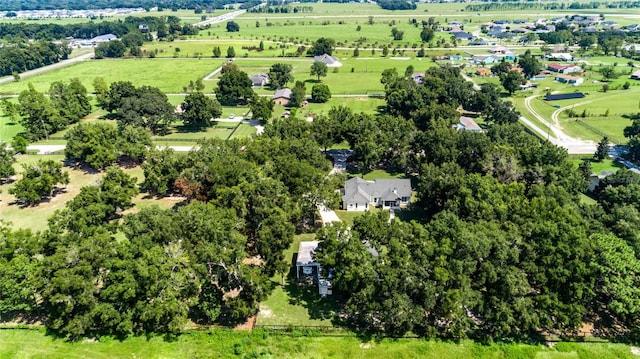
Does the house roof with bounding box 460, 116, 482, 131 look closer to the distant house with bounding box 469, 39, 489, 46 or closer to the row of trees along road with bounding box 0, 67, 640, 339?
the row of trees along road with bounding box 0, 67, 640, 339

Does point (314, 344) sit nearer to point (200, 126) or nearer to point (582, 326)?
point (582, 326)

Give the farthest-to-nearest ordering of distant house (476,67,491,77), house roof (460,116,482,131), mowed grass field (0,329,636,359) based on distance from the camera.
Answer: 1. distant house (476,67,491,77)
2. house roof (460,116,482,131)
3. mowed grass field (0,329,636,359)

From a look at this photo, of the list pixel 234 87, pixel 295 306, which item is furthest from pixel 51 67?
pixel 295 306

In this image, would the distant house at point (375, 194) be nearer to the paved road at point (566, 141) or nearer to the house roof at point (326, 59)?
the paved road at point (566, 141)

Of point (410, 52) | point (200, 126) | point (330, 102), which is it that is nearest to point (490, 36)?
point (410, 52)

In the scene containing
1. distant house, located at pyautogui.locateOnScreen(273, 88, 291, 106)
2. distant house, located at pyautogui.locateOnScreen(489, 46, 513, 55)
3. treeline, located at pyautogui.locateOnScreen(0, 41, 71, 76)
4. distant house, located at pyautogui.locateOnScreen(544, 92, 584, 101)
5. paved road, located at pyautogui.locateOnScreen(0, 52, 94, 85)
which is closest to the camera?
distant house, located at pyautogui.locateOnScreen(273, 88, 291, 106)

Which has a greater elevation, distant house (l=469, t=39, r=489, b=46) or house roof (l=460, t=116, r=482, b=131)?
distant house (l=469, t=39, r=489, b=46)

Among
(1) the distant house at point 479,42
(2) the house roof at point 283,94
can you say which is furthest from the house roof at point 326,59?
(1) the distant house at point 479,42

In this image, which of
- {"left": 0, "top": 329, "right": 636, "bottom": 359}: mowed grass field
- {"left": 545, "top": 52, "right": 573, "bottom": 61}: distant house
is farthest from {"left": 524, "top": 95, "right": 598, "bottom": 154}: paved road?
{"left": 545, "top": 52, "right": 573, "bottom": 61}: distant house
